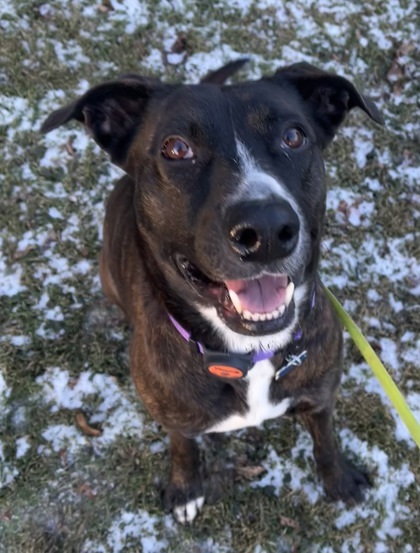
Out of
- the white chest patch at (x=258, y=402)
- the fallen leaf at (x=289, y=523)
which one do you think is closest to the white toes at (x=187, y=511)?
the fallen leaf at (x=289, y=523)

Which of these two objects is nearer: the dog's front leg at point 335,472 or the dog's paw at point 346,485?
the dog's front leg at point 335,472

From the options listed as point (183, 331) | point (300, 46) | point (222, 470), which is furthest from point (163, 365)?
point (300, 46)

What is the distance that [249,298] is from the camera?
240cm

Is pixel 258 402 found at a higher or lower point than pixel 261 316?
lower

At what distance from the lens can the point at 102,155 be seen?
4.76 meters

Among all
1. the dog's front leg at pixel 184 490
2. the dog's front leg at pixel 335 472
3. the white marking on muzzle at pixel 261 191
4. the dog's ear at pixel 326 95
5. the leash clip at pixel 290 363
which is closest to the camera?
the white marking on muzzle at pixel 261 191

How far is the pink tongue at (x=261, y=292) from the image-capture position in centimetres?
238

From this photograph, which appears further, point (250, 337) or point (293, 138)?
point (250, 337)

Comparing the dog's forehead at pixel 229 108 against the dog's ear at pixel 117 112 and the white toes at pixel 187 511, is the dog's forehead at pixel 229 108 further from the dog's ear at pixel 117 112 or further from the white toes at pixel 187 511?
the white toes at pixel 187 511

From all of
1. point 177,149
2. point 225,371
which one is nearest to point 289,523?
point 225,371

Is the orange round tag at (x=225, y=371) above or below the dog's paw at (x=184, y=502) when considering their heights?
above

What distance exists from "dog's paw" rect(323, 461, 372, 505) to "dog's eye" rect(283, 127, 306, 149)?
6.96 ft

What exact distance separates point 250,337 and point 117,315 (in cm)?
189

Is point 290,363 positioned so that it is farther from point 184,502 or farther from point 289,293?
point 184,502
